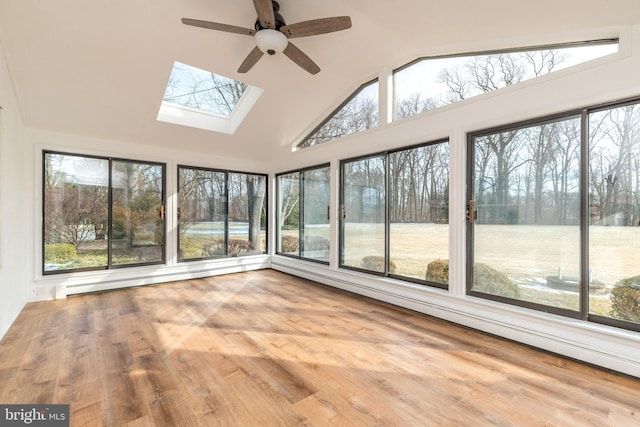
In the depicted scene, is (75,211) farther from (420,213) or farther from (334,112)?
(420,213)

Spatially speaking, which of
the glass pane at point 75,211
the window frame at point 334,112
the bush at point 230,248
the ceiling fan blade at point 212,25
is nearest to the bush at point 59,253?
the glass pane at point 75,211

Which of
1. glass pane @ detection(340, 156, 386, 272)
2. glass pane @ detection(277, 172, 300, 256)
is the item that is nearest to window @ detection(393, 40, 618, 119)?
glass pane @ detection(340, 156, 386, 272)

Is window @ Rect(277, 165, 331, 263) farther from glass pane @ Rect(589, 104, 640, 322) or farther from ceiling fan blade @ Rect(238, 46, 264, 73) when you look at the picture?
glass pane @ Rect(589, 104, 640, 322)

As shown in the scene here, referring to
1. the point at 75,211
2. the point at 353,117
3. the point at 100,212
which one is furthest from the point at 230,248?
the point at 353,117

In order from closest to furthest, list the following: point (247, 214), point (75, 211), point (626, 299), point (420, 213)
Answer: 1. point (626, 299)
2. point (420, 213)
3. point (75, 211)
4. point (247, 214)

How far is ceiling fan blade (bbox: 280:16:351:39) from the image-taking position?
95.5 inches

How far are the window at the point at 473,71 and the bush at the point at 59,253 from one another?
5.33 metres

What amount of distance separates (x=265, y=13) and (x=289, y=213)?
429cm

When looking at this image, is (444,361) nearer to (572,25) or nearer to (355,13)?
(572,25)

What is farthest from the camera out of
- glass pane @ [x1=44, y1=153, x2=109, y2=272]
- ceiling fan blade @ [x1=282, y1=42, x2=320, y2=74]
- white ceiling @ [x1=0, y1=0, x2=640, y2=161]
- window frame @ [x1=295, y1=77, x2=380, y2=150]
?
window frame @ [x1=295, y1=77, x2=380, y2=150]

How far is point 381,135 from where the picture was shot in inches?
165

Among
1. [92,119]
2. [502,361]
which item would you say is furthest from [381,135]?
[92,119]

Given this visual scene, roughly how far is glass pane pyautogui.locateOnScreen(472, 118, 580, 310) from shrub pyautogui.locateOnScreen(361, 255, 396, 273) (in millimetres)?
1176

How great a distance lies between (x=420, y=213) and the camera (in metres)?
3.83
